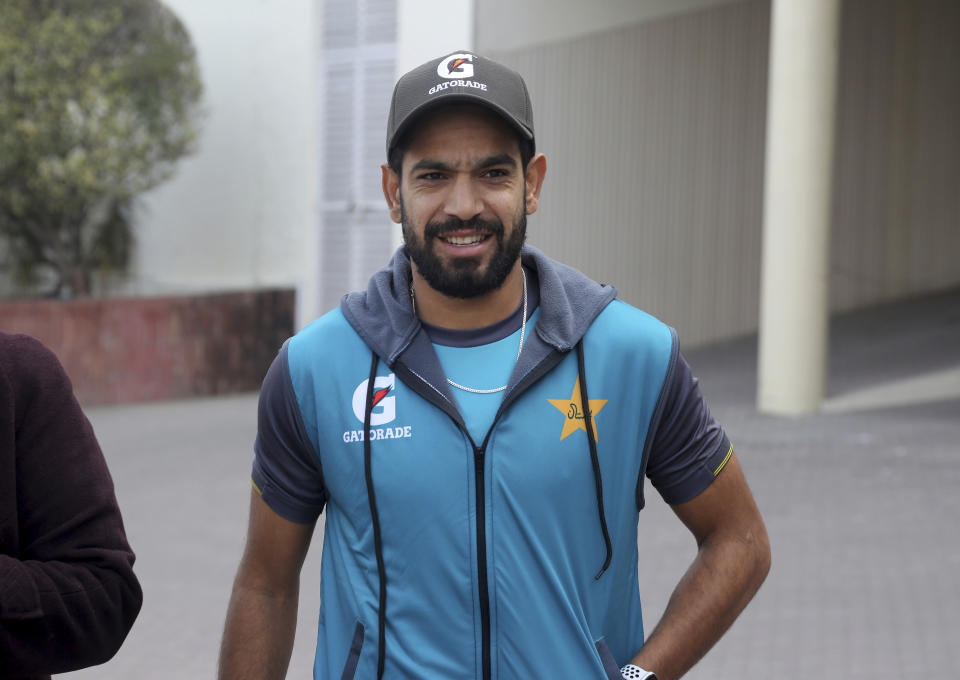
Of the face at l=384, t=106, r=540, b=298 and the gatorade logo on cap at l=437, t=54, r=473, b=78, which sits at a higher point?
the gatorade logo on cap at l=437, t=54, r=473, b=78

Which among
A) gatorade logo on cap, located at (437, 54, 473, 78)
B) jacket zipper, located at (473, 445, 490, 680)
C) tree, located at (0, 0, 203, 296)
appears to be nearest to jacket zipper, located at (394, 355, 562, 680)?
jacket zipper, located at (473, 445, 490, 680)

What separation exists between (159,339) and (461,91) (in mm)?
13167

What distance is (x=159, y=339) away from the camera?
1491 centimetres

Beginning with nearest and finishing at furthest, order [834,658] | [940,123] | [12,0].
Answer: [834,658], [12,0], [940,123]

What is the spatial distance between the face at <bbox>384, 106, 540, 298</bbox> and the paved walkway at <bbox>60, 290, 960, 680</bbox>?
3657 millimetres

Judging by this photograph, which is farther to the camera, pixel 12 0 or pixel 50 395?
pixel 12 0

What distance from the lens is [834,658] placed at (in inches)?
223

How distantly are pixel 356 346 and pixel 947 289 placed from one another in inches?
665

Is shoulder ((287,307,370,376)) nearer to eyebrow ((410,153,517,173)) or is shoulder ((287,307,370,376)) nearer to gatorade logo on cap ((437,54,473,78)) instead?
eyebrow ((410,153,517,173))

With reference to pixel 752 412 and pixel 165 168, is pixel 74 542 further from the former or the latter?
pixel 165 168

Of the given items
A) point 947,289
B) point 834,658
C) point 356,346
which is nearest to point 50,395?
point 356,346

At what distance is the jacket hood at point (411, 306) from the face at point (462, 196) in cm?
10

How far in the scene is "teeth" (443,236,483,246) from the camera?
223 centimetres

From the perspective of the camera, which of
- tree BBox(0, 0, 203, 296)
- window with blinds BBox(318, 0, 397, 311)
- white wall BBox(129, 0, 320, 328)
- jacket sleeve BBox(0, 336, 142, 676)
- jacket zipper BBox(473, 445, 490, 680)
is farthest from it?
white wall BBox(129, 0, 320, 328)
